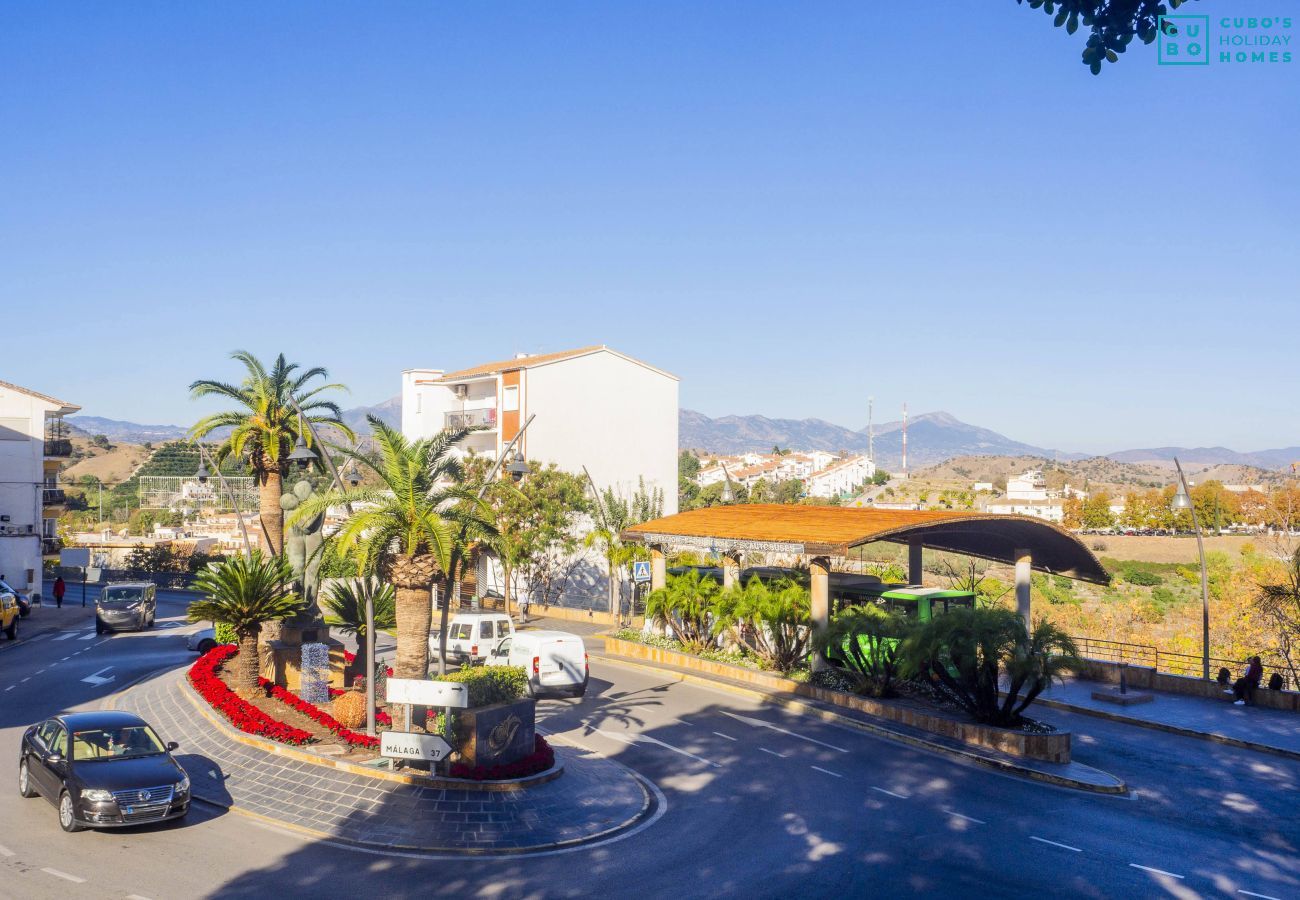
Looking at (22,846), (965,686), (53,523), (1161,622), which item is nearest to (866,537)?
(965,686)

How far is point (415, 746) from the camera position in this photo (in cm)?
1588

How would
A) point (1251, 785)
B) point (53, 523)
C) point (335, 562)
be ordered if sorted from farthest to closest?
point (53, 523)
point (335, 562)
point (1251, 785)

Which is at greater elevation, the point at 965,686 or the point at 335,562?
the point at 335,562

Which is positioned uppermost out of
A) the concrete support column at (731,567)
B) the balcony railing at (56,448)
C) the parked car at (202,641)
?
the balcony railing at (56,448)

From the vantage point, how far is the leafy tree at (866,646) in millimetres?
23328

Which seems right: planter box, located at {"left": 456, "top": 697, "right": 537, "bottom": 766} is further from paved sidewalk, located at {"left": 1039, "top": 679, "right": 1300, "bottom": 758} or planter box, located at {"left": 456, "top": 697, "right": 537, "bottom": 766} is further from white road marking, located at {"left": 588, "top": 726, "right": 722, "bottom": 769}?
paved sidewalk, located at {"left": 1039, "top": 679, "right": 1300, "bottom": 758}

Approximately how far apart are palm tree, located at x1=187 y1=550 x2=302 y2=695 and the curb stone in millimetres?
11355

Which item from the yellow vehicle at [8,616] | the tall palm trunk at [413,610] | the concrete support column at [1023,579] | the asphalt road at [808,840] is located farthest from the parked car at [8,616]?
the concrete support column at [1023,579]

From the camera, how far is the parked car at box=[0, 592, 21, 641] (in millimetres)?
35844

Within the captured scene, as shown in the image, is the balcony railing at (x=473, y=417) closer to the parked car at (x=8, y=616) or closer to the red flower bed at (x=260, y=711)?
the parked car at (x=8, y=616)

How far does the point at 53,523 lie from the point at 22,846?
195 feet

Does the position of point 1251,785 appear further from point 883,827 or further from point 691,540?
point 691,540

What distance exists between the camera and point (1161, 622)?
52000 millimetres

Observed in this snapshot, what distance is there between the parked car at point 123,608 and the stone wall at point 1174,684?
1281 inches
